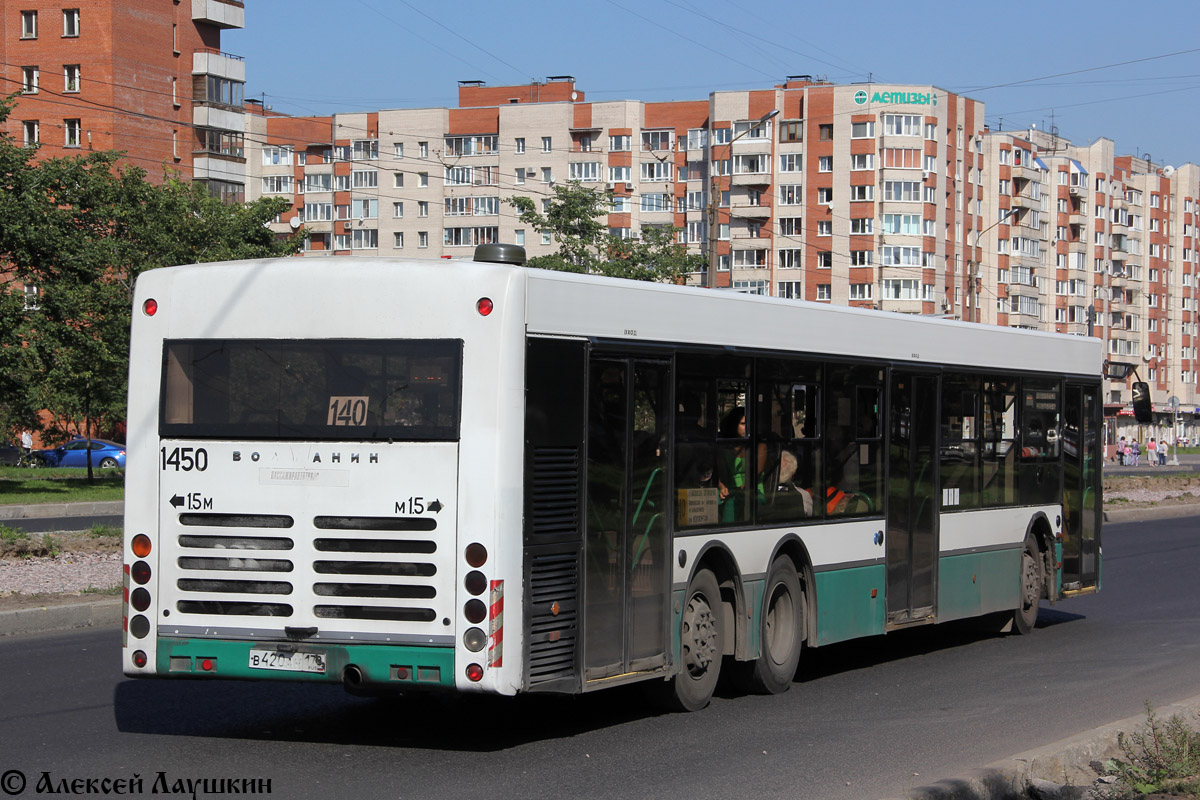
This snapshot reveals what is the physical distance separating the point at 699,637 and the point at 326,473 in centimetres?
288

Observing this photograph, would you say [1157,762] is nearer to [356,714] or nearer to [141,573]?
[356,714]

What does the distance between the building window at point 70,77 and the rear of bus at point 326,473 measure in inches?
2710

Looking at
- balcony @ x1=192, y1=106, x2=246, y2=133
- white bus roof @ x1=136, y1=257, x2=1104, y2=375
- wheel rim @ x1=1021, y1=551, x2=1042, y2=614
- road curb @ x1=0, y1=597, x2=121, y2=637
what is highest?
balcony @ x1=192, y1=106, x2=246, y2=133

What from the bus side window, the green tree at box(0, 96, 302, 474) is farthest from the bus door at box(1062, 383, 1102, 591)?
the green tree at box(0, 96, 302, 474)

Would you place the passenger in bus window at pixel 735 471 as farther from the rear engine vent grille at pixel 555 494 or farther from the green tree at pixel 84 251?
the green tree at pixel 84 251

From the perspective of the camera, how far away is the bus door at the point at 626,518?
8.84 metres

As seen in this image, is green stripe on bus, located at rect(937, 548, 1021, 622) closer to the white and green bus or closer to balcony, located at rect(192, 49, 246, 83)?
the white and green bus

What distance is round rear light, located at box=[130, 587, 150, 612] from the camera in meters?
8.57

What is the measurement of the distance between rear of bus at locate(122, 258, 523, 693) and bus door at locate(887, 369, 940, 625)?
5.20 meters

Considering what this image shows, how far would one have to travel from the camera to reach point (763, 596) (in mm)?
10664

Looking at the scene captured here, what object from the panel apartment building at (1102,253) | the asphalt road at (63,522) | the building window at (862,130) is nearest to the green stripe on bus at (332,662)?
the asphalt road at (63,522)

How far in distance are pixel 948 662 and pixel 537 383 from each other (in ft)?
19.8

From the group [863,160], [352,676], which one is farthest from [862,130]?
[352,676]

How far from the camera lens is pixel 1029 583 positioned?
49.3ft
